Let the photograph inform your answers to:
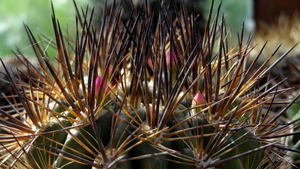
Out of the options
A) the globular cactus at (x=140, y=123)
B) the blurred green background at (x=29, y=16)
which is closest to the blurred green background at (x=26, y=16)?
the blurred green background at (x=29, y=16)

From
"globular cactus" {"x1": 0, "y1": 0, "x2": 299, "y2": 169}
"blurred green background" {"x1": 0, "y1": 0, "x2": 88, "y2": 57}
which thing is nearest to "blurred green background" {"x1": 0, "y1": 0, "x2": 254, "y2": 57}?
"blurred green background" {"x1": 0, "y1": 0, "x2": 88, "y2": 57}

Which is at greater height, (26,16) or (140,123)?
(26,16)

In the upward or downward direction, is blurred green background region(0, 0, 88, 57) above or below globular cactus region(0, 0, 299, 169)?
above

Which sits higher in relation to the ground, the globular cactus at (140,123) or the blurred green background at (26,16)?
the blurred green background at (26,16)

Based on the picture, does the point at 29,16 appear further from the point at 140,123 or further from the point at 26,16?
the point at 140,123

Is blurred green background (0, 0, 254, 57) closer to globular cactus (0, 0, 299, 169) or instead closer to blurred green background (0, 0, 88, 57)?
blurred green background (0, 0, 88, 57)

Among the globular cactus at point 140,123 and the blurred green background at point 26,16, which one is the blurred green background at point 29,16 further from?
the globular cactus at point 140,123

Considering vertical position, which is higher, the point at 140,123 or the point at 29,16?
the point at 29,16

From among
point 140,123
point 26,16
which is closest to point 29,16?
point 26,16

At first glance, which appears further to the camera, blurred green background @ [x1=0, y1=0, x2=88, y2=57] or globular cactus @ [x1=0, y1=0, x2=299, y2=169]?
blurred green background @ [x1=0, y1=0, x2=88, y2=57]

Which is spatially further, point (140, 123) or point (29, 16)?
point (29, 16)

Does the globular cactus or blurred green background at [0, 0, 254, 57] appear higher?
blurred green background at [0, 0, 254, 57]

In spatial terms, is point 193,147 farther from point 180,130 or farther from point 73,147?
point 73,147
